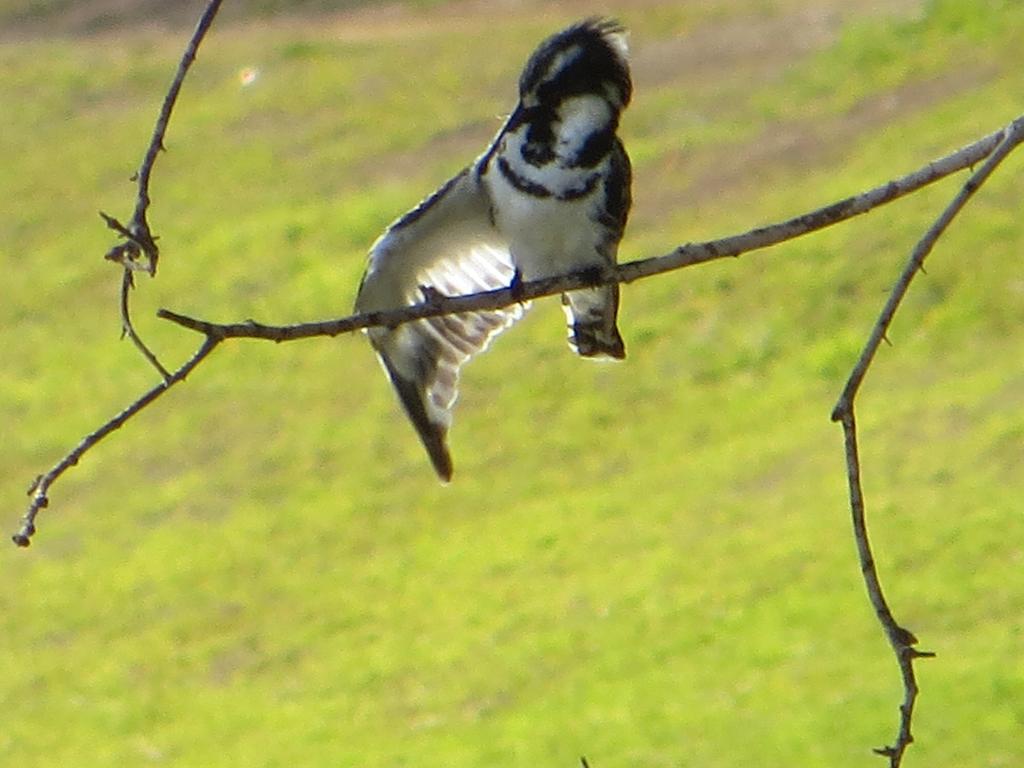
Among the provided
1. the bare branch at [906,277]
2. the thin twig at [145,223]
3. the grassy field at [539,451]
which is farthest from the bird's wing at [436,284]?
the grassy field at [539,451]

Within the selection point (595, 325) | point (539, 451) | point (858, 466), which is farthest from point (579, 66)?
point (539, 451)

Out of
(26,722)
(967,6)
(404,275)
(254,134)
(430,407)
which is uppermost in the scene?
(254,134)

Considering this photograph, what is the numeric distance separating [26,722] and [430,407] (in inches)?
395

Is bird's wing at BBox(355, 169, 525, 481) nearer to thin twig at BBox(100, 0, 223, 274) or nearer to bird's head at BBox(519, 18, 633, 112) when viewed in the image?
bird's head at BBox(519, 18, 633, 112)

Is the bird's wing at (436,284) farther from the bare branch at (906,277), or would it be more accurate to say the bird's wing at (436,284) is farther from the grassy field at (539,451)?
the grassy field at (539,451)

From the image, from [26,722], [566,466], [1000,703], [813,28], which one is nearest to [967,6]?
[813,28]

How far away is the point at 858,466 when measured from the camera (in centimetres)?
346

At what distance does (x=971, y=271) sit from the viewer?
1825 centimetres

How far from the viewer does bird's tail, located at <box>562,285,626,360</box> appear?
19.5 feet

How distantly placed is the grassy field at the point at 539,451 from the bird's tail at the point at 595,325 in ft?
15.8

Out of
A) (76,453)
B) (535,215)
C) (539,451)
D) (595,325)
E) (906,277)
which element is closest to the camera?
(76,453)

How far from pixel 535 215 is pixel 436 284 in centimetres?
55

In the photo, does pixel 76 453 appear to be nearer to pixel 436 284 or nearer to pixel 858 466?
pixel 858 466

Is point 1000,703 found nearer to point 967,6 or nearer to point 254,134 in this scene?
point 967,6
